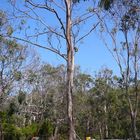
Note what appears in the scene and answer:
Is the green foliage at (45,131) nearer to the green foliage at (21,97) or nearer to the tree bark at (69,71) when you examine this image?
the green foliage at (21,97)

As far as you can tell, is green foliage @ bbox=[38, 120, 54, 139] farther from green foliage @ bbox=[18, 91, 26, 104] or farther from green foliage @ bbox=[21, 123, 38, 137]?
green foliage @ bbox=[18, 91, 26, 104]

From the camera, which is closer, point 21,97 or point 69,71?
point 69,71

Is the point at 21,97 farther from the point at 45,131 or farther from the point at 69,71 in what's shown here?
the point at 69,71

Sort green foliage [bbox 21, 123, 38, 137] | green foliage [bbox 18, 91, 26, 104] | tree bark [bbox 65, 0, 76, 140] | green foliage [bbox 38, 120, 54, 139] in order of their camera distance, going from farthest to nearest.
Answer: green foliage [bbox 18, 91, 26, 104] < green foliage [bbox 38, 120, 54, 139] < green foliage [bbox 21, 123, 38, 137] < tree bark [bbox 65, 0, 76, 140]

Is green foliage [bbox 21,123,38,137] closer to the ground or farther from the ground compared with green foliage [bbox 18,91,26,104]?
closer to the ground

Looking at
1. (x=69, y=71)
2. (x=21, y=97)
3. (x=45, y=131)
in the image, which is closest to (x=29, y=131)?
(x=45, y=131)

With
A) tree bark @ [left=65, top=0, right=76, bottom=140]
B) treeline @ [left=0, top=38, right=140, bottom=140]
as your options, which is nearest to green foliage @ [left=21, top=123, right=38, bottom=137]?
treeline @ [left=0, top=38, right=140, bottom=140]

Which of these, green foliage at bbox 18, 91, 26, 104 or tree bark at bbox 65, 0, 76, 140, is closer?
tree bark at bbox 65, 0, 76, 140

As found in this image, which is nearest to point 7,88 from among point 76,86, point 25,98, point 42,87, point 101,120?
point 25,98

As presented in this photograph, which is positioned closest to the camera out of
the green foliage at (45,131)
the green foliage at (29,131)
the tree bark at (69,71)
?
the tree bark at (69,71)

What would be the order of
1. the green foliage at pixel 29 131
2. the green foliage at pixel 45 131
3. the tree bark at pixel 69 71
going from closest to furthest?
the tree bark at pixel 69 71, the green foliage at pixel 29 131, the green foliage at pixel 45 131

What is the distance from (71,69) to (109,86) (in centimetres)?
4421

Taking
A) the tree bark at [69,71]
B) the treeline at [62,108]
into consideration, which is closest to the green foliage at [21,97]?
the treeline at [62,108]

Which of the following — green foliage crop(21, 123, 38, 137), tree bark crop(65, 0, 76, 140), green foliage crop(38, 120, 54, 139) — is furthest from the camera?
green foliage crop(38, 120, 54, 139)
